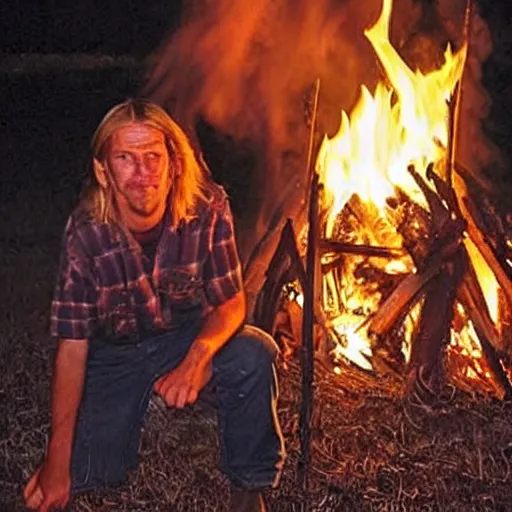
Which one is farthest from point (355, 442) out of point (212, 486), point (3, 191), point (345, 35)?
point (3, 191)

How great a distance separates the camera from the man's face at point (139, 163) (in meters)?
2.46

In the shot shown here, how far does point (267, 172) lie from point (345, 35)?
0.40 meters

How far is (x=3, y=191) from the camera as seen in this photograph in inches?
132

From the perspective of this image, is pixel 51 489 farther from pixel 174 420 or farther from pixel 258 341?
pixel 258 341

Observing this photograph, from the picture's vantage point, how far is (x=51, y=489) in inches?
99.9

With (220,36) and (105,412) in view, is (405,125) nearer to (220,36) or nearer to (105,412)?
(220,36)

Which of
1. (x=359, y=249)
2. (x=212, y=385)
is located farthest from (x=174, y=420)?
(x=359, y=249)

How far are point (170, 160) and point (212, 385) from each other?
0.50 meters

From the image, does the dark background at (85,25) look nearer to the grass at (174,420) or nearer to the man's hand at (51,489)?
the grass at (174,420)

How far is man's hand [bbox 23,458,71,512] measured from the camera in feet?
8.30

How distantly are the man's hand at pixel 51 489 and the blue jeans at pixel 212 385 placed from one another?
0.03 metres

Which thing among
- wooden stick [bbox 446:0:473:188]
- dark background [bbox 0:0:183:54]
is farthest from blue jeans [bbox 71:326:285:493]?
dark background [bbox 0:0:183:54]

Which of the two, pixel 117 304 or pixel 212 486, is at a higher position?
pixel 117 304

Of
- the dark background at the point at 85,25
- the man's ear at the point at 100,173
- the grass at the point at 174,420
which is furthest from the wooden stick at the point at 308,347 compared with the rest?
the dark background at the point at 85,25
